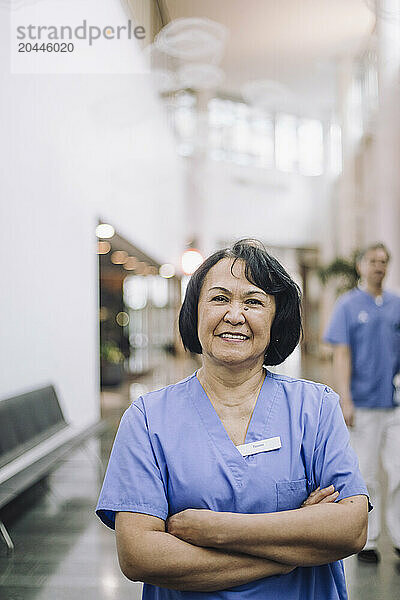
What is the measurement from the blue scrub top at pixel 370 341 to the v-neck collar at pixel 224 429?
2.34 m

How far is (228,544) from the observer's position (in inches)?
57.0

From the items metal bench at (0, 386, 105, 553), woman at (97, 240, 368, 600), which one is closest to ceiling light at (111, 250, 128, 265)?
metal bench at (0, 386, 105, 553)

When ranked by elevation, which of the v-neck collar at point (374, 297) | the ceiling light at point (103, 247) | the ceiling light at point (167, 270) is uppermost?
the ceiling light at point (103, 247)

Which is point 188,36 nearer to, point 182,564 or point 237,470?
point 237,470

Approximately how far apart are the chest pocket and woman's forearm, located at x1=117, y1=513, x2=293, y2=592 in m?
0.13

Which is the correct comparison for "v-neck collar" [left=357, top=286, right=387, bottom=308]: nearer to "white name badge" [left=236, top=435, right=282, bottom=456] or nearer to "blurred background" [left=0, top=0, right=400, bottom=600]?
"blurred background" [left=0, top=0, right=400, bottom=600]

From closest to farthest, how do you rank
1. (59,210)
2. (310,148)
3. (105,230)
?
(59,210) → (105,230) → (310,148)

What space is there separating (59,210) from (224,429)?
5844 millimetres

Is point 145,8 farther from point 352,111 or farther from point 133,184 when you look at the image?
point 352,111

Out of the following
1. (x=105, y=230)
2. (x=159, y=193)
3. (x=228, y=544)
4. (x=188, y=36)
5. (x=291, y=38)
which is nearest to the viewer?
(x=228, y=544)

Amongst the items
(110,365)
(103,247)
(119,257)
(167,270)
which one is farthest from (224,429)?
(167,270)

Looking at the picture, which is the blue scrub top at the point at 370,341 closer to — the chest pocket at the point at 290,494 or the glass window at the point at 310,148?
the chest pocket at the point at 290,494

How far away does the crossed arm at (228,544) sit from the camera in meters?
1.45

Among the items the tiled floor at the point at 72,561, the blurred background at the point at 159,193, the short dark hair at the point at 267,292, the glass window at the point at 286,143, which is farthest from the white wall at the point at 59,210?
the glass window at the point at 286,143
